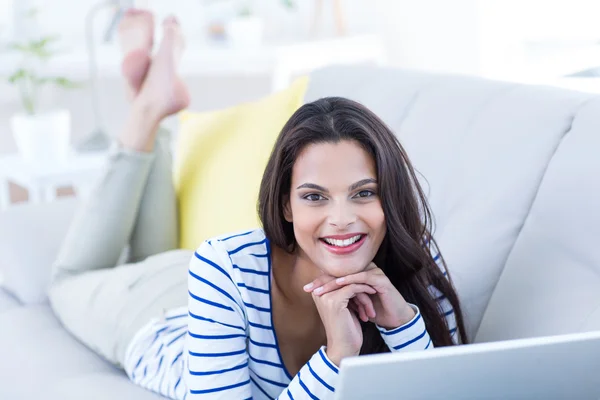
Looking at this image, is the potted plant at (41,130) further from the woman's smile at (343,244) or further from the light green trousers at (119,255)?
the woman's smile at (343,244)

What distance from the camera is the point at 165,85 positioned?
2023mm

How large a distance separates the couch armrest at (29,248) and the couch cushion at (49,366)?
3.5 inches

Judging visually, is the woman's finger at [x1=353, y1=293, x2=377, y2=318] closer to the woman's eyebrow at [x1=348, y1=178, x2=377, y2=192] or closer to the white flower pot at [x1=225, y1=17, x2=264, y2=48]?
the woman's eyebrow at [x1=348, y1=178, x2=377, y2=192]

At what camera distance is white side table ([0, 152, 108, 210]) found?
2.69 meters

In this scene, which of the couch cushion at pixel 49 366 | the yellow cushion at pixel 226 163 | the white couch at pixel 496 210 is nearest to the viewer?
the white couch at pixel 496 210

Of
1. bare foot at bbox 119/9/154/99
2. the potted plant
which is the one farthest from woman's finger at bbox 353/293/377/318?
the potted plant

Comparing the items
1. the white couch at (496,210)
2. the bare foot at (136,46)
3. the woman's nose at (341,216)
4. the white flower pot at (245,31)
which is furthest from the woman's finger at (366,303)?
the white flower pot at (245,31)

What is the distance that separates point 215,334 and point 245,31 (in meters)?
2.50

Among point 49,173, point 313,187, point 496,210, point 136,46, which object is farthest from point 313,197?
point 49,173

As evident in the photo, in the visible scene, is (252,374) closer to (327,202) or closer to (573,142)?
(327,202)

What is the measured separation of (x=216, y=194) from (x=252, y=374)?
2.15 ft

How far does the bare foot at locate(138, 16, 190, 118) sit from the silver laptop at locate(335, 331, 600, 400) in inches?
52.0

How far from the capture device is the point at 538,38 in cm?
286

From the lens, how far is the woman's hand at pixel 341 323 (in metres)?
1.06
